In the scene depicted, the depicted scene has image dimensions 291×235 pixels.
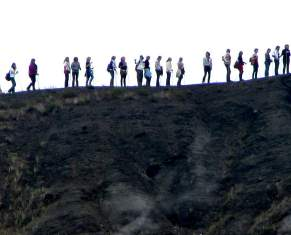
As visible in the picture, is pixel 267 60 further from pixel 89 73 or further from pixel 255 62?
pixel 89 73

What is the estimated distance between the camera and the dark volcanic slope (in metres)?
45.7

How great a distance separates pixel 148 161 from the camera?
5003cm

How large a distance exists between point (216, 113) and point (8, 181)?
9.71m

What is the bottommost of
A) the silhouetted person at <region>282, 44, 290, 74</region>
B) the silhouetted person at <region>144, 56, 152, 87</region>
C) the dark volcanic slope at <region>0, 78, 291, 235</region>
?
the dark volcanic slope at <region>0, 78, 291, 235</region>

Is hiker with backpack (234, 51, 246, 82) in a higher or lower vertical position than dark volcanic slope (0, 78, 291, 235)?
higher

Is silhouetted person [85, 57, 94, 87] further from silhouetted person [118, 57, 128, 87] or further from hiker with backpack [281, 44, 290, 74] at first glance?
hiker with backpack [281, 44, 290, 74]

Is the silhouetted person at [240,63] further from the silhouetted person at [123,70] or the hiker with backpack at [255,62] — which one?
the silhouetted person at [123,70]

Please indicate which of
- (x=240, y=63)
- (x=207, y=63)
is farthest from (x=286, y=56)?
(x=207, y=63)

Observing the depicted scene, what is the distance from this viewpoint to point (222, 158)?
50062 millimetres

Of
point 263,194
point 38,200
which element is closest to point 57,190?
point 38,200

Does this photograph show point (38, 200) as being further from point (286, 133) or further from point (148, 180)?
point (286, 133)

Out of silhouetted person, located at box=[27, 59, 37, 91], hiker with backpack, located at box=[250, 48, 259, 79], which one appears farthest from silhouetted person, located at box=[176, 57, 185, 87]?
silhouetted person, located at box=[27, 59, 37, 91]

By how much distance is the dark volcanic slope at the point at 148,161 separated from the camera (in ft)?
150

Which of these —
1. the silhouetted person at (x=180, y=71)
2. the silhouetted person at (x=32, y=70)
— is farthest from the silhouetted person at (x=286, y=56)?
the silhouetted person at (x=32, y=70)
